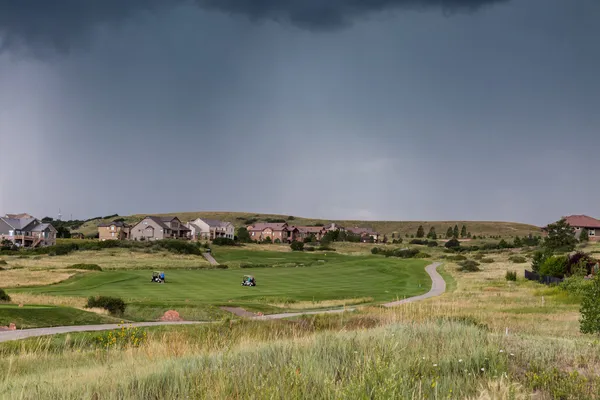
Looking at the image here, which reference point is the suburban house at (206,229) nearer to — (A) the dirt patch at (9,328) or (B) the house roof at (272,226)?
(B) the house roof at (272,226)

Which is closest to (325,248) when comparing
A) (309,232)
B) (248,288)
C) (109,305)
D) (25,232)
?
(309,232)

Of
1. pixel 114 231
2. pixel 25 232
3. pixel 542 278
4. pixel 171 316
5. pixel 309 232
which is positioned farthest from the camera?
pixel 309 232

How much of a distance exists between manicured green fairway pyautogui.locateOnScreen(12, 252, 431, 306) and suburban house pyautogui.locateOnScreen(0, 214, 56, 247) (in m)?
82.9

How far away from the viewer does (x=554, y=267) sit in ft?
172

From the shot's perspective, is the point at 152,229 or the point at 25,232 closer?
the point at 25,232

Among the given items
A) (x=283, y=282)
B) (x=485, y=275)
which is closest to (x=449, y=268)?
(x=485, y=275)

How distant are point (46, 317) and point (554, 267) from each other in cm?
4457

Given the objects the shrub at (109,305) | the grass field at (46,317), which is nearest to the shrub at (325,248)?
the shrub at (109,305)

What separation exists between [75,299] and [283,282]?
2590 cm

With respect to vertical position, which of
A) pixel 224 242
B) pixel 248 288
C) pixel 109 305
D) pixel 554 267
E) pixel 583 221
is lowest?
pixel 248 288

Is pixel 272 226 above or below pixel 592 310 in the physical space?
above

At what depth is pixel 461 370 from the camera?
7461 mm

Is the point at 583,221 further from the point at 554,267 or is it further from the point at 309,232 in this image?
the point at 554,267

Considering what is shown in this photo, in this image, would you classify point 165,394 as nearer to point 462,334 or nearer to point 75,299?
point 462,334
